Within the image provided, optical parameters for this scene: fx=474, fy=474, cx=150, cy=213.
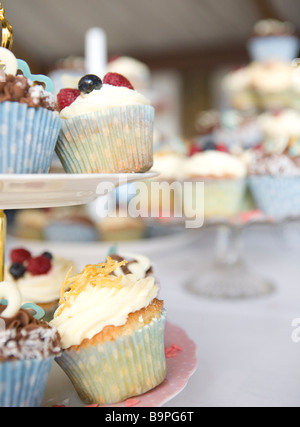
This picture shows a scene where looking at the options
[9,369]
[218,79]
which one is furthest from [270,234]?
[218,79]

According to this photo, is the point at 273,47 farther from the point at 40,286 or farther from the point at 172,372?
the point at 172,372

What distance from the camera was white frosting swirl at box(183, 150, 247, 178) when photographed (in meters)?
1.69

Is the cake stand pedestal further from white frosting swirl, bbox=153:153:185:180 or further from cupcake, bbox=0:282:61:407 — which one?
cupcake, bbox=0:282:61:407

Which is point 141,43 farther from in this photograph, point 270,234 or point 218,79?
point 270,234

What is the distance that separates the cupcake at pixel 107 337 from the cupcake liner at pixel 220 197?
857 millimetres

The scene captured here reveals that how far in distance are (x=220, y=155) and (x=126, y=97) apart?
2.68ft

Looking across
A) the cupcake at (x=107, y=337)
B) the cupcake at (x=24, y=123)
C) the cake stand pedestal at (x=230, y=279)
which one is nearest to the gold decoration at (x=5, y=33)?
the cupcake at (x=24, y=123)

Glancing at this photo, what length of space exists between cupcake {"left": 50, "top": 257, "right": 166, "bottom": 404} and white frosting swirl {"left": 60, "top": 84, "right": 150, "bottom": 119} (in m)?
0.30

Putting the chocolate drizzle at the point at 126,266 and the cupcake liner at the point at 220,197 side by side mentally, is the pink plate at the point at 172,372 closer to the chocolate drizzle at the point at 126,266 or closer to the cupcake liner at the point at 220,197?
the chocolate drizzle at the point at 126,266

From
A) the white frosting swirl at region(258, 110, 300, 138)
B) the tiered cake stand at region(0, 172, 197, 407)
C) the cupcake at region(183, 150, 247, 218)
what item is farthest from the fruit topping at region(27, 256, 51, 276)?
the white frosting swirl at region(258, 110, 300, 138)

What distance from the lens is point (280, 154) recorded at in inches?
65.6

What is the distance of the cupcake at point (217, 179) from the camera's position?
5.52ft

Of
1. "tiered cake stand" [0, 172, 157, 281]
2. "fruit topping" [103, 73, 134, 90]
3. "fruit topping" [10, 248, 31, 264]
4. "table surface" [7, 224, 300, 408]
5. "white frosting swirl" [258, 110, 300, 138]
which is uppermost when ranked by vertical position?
"white frosting swirl" [258, 110, 300, 138]

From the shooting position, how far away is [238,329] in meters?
1.39
